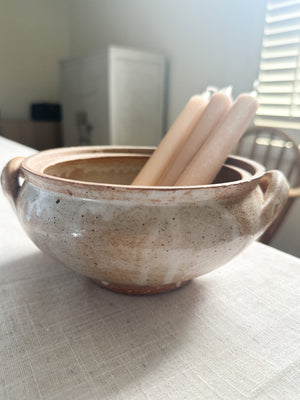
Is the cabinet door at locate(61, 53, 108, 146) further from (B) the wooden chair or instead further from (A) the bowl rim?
(A) the bowl rim

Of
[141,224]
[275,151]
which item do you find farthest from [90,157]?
[275,151]

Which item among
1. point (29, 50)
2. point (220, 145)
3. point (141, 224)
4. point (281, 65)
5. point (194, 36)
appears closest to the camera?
point (141, 224)

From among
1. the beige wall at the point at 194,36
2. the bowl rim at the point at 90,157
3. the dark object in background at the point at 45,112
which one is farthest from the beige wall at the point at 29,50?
the bowl rim at the point at 90,157

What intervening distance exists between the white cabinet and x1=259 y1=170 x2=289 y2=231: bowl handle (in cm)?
203

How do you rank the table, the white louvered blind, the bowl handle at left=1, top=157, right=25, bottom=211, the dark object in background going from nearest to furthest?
the table, the bowl handle at left=1, top=157, right=25, bottom=211, the white louvered blind, the dark object in background

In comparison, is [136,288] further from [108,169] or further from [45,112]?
[45,112]

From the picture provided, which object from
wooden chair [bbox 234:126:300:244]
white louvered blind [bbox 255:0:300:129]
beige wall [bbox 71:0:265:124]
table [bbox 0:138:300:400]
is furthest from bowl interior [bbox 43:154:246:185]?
beige wall [bbox 71:0:265:124]

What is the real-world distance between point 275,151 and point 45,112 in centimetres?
269

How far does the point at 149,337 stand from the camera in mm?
298

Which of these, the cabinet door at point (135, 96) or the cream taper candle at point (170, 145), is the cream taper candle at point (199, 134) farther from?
the cabinet door at point (135, 96)

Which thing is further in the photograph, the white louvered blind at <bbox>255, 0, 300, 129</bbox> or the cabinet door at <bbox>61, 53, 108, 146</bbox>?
the cabinet door at <bbox>61, 53, 108, 146</bbox>

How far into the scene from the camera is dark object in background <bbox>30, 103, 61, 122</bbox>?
11.6 ft

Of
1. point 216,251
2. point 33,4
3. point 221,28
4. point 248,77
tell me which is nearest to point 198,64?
point 221,28

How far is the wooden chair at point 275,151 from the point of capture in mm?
1386
